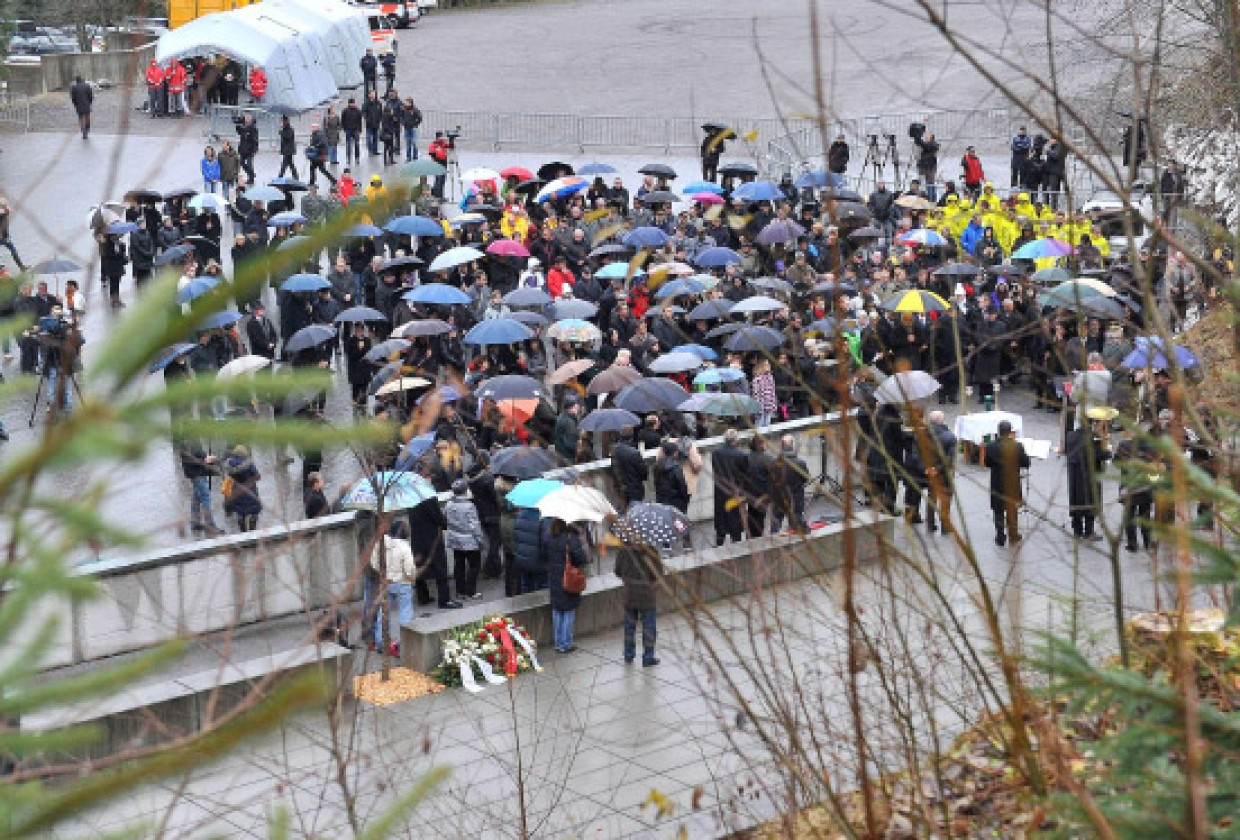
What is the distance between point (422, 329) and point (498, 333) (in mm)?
1214

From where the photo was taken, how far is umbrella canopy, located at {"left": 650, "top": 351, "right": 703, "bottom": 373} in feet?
71.8

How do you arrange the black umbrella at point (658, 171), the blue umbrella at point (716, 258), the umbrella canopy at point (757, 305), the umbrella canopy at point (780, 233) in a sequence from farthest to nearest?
the black umbrella at point (658, 171), the umbrella canopy at point (780, 233), the blue umbrella at point (716, 258), the umbrella canopy at point (757, 305)

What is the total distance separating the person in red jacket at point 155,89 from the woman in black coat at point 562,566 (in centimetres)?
3162

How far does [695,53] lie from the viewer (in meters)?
57.6

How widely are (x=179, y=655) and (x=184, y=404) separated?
1.71 feet

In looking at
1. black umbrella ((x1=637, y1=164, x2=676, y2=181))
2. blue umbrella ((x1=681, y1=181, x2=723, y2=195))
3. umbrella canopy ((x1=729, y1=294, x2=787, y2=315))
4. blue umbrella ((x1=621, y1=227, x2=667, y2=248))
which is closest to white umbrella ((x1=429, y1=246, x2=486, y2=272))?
blue umbrella ((x1=621, y1=227, x2=667, y2=248))

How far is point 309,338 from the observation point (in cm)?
2241

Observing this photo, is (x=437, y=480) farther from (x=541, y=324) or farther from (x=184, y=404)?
(x=184, y=404)

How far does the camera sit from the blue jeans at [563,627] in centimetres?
1672

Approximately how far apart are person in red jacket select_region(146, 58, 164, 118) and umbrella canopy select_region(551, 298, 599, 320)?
23.4 meters

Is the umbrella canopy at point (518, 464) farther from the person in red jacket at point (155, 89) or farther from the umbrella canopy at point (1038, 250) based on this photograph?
the person in red jacket at point (155, 89)

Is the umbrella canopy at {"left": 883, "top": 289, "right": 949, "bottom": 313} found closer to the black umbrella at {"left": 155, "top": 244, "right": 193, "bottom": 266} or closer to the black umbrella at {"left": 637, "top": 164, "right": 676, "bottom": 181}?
the black umbrella at {"left": 155, "top": 244, "right": 193, "bottom": 266}

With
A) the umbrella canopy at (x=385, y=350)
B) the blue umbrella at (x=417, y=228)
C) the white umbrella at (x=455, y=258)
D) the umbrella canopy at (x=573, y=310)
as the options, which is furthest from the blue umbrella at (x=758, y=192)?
the umbrella canopy at (x=385, y=350)

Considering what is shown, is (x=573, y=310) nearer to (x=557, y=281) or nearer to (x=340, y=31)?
(x=557, y=281)
